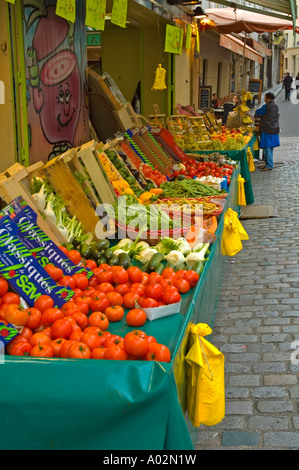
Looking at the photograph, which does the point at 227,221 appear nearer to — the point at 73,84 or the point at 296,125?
the point at 73,84

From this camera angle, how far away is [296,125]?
30047mm

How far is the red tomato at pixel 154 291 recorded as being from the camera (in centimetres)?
376

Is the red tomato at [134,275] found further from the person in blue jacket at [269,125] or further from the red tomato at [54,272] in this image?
the person in blue jacket at [269,125]

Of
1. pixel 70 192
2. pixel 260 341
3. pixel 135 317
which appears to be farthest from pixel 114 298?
pixel 260 341

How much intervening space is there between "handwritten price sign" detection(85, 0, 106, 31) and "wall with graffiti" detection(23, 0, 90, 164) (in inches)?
15.9

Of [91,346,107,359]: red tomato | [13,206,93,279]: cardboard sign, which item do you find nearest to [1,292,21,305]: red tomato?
[13,206,93,279]: cardboard sign

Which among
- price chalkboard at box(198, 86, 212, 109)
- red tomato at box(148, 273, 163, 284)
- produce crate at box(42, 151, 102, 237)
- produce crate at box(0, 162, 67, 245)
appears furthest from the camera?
price chalkboard at box(198, 86, 212, 109)

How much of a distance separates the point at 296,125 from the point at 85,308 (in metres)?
28.4

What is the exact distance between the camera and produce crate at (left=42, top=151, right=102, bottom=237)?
16.5 ft

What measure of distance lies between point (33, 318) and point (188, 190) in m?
4.40

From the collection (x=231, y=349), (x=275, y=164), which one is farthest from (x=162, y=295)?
(x=275, y=164)

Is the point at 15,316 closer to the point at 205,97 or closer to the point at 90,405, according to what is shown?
Result: the point at 90,405

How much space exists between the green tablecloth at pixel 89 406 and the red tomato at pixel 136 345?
10.2 inches

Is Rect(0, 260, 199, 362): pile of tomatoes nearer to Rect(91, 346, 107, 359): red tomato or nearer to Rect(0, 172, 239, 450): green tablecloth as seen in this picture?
Rect(91, 346, 107, 359): red tomato
